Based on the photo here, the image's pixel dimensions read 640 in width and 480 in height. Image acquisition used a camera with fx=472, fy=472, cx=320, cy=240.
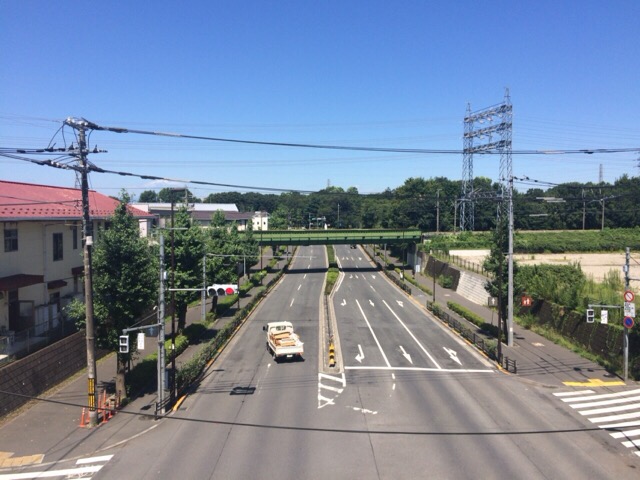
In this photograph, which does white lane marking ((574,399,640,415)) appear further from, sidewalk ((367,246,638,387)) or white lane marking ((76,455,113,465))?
white lane marking ((76,455,113,465))

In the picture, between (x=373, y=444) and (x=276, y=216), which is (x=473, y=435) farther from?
(x=276, y=216)

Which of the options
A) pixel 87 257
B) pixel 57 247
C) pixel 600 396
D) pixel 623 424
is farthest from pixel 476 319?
pixel 57 247

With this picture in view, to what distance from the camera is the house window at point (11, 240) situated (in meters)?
26.3

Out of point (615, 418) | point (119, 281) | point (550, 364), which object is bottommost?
point (550, 364)

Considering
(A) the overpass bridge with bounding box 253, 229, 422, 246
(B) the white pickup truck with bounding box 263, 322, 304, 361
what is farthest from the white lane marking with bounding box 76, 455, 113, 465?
(A) the overpass bridge with bounding box 253, 229, 422, 246

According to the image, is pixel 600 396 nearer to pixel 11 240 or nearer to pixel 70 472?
pixel 70 472

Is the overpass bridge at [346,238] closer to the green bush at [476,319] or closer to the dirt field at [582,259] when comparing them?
the dirt field at [582,259]

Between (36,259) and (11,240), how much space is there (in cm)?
272

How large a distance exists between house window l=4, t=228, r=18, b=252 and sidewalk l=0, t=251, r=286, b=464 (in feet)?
26.9

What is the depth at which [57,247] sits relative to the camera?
105ft

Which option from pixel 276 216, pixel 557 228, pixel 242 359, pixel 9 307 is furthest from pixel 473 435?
pixel 276 216

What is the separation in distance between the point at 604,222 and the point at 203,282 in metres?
107

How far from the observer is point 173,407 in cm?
2244

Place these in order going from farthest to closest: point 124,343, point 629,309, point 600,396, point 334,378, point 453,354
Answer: point 453,354
point 334,378
point 629,309
point 600,396
point 124,343
